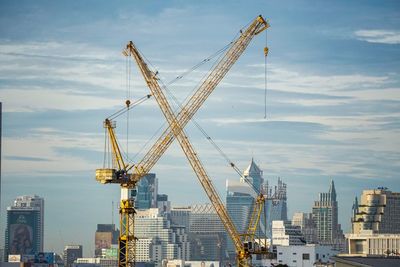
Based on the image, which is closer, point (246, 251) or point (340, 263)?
point (340, 263)

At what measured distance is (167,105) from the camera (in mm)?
172375

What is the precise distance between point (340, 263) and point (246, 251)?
49.1 m

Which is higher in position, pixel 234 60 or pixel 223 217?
pixel 234 60

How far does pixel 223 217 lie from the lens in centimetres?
17538

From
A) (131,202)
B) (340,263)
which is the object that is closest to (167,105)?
(131,202)

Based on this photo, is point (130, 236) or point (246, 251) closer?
point (130, 236)

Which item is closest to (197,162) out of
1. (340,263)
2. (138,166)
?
(138,166)

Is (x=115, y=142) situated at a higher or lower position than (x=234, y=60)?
lower

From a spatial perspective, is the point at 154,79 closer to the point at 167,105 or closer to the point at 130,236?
the point at 167,105

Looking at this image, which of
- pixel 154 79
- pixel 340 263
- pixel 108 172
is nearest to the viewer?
pixel 340 263

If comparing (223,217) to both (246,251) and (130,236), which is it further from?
(130,236)

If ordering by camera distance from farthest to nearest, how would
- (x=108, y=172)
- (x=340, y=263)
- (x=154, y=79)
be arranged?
1. (x=154, y=79)
2. (x=108, y=172)
3. (x=340, y=263)

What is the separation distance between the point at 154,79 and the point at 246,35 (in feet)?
42.9

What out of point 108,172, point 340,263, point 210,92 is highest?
point 210,92
